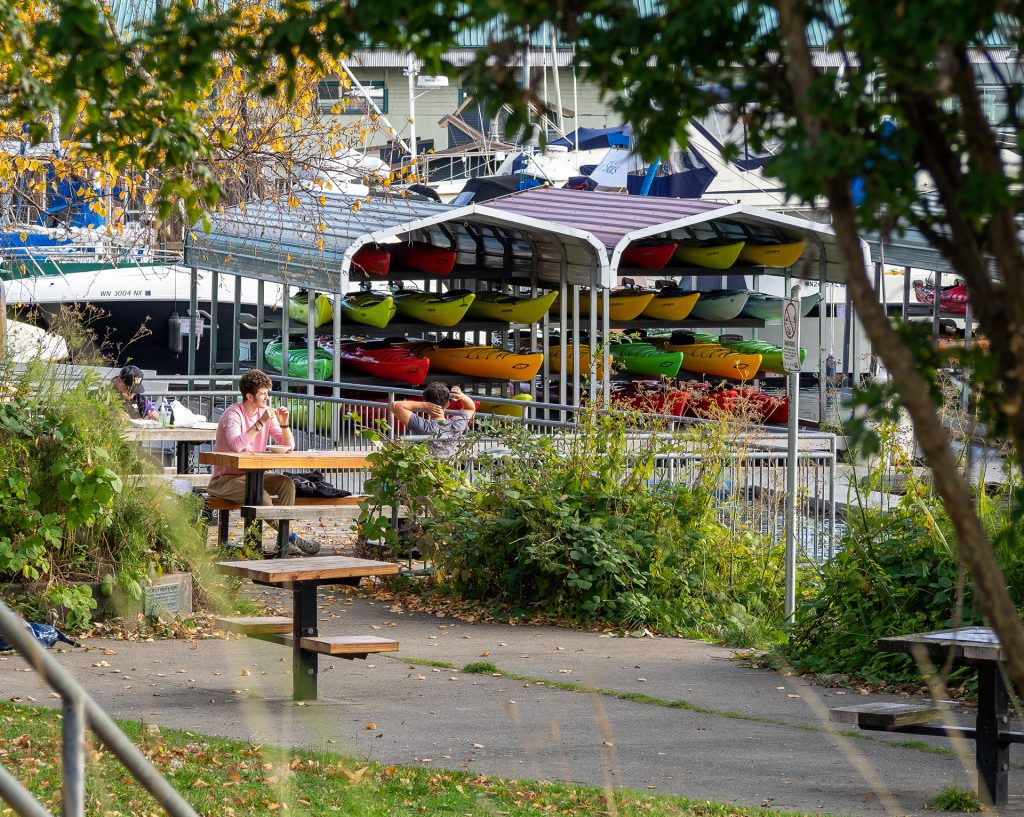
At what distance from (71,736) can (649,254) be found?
80.7 ft

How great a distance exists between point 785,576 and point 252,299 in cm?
2760

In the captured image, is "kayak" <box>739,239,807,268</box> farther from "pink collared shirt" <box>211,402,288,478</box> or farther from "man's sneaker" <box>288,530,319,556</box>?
"pink collared shirt" <box>211,402,288,478</box>

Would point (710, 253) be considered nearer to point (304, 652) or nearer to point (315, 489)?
point (315, 489)

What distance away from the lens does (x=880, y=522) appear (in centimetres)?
970

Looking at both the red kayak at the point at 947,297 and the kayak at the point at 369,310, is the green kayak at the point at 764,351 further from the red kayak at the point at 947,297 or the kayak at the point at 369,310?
the kayak at the point at 369,310

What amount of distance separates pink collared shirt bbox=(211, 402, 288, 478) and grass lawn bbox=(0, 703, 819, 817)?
6197 mm

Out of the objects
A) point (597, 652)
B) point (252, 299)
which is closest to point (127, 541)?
point (597, 652)

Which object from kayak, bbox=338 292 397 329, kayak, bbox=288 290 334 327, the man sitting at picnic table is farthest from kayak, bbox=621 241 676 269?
the man sitting at picnic table

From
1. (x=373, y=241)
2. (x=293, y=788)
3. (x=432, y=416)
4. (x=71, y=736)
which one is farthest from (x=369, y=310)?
(x=71, y=736)

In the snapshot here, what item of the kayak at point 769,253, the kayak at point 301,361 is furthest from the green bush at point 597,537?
the kayak at point 769,253

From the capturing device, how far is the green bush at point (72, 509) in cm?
955

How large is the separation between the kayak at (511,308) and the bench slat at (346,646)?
59.4ft

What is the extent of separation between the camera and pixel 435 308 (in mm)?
25516

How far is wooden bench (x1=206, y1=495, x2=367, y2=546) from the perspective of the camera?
12.4m
